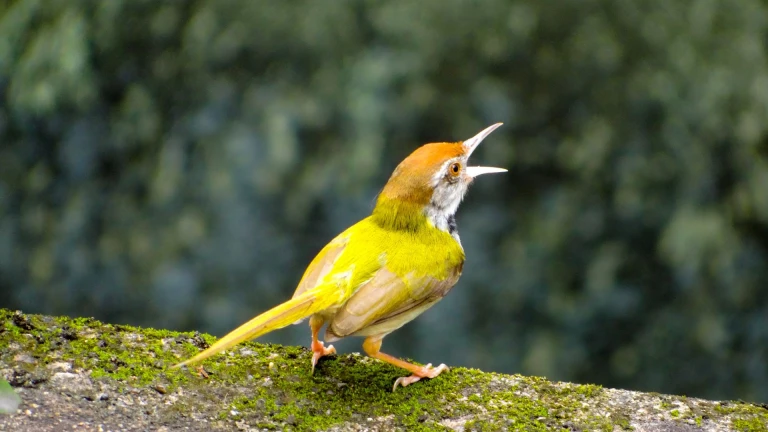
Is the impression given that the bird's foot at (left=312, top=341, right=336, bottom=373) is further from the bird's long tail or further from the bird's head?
the bird's head

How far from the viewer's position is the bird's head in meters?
3.65

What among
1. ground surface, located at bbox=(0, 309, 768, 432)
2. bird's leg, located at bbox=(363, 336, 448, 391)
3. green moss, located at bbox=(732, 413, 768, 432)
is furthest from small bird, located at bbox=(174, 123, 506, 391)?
green moss, located at bbox=(732, 413, 768, 432)

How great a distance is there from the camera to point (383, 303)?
11.0 feet

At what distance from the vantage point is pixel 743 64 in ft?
17.3

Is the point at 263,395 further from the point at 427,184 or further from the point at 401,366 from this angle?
the point at 427,184

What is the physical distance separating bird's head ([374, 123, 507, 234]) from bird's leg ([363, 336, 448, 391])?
1.53 ft

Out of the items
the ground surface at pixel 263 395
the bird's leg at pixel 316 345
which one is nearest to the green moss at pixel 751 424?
the ground surface at pixel 263 395

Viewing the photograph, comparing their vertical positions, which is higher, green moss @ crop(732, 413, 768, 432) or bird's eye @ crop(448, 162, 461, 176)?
bird's eye @ crop(448, 162, 461, 176)

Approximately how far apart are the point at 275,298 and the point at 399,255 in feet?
6.67

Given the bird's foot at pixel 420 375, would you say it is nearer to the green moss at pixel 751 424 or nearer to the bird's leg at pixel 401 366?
the bird's leg at pixel 401 366

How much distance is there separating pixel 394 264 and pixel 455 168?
0.47 m

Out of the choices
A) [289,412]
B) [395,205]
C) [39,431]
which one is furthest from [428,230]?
[39,431]

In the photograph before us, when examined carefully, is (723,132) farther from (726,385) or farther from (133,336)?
Answer: (133,336)

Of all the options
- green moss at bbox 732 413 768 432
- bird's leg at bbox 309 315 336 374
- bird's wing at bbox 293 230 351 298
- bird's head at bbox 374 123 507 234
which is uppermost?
bird's head at bbox 374 123 507 234
